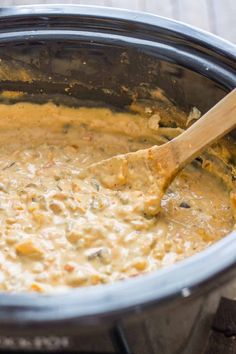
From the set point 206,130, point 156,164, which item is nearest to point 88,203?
point 156,164

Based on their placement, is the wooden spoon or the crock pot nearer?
the crock pot

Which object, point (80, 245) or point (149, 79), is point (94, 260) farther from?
point (149, 79)

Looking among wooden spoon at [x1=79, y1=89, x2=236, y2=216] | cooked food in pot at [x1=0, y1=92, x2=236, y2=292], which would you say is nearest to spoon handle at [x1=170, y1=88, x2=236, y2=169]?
wooden spoon at [x1=79, y1=89, x2=236, y2=216]

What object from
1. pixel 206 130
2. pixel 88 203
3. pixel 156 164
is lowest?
pixel 88 203

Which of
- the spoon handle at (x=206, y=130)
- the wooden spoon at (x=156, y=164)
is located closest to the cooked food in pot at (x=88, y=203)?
the wooden spoon at (x=156, y=164)

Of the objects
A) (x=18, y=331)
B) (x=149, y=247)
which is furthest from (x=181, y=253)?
(x=18, y=331)

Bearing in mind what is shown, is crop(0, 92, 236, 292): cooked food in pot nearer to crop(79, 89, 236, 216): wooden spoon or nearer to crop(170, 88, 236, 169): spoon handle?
crop(79, 89, 236, 216): wooden spoon

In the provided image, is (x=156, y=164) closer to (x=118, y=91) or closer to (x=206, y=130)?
(x=206, y=130)

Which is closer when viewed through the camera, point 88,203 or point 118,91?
point 88,203
